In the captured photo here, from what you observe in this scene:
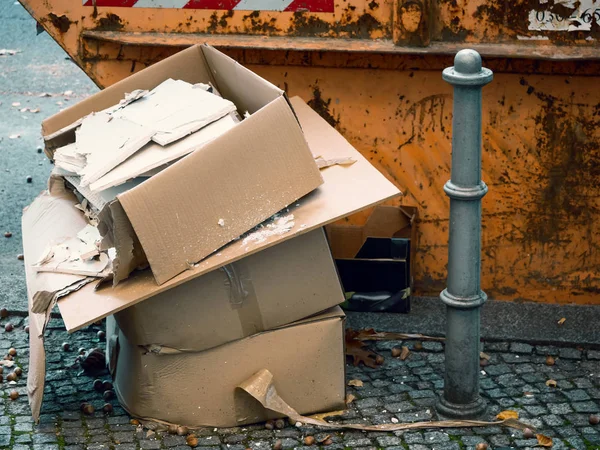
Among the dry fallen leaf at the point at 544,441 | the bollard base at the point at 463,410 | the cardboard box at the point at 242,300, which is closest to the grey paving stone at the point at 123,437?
the cardboard box at the point at 242,300

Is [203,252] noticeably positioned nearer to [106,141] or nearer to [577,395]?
[106,141]

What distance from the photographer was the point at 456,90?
3463mm

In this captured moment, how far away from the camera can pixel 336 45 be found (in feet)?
14.0

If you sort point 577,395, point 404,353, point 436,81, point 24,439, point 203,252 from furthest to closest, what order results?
point 436,81 → point 404,353 → point 577,395 → point 24,439 → point 203,252

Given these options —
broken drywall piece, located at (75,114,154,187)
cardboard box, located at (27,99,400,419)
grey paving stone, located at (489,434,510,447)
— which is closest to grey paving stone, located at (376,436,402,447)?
grey paving stone, located at (489,434,510,447)

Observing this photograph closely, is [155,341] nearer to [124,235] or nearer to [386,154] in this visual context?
[124,235]

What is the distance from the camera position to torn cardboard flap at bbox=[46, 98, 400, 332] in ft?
10.8

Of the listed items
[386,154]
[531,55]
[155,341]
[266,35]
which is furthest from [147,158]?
[531,55]

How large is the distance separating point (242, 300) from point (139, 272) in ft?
1.25

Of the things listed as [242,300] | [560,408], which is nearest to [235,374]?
[242,300]

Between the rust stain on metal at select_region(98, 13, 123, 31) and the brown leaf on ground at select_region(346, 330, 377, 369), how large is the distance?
1.66m

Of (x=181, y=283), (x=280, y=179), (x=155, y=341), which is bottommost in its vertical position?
(x=155, y=341)

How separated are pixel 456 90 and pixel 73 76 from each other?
5416 millimetres

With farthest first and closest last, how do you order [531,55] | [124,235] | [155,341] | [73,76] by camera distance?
[73,76], [531,55], [155,341], [124,235]
